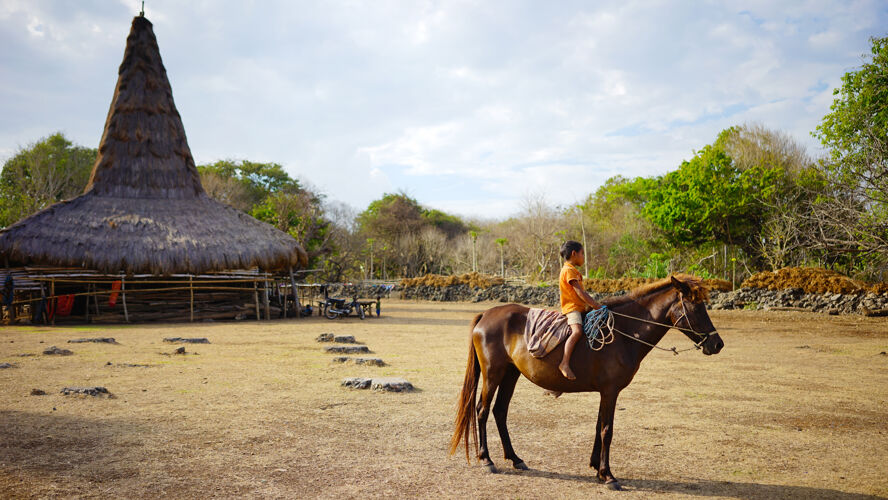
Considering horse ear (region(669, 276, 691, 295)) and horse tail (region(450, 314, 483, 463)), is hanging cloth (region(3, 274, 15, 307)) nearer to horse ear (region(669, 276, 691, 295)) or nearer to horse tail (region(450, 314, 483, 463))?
horse tail (region(450, 314, 483, 463))

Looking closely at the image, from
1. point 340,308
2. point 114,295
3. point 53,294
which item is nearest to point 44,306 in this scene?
point 53,294

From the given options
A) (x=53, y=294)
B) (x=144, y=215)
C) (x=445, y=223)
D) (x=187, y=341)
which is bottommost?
(x=187, y=341)

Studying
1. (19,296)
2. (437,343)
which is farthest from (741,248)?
(19,296)

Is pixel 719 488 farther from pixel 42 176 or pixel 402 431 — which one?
pixel 42 176

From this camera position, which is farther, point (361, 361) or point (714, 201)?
point (714, 201)

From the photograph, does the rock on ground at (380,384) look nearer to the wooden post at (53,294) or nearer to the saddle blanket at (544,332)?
the saddle blanket at (544,332)

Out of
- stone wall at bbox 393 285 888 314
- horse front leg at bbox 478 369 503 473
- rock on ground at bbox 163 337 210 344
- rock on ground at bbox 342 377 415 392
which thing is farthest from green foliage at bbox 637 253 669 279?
horse front leg at bbox 478 369 503 473

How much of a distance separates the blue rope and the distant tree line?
13.5 metres

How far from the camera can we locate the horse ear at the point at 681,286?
4312 mm

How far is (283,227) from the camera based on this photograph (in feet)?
104

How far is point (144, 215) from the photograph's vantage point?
18641 millimetres

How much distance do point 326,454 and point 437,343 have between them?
8.46 m

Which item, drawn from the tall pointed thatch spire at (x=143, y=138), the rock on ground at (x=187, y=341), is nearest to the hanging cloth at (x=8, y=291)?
the tall pointed thatch spire at (x=143, y=138)

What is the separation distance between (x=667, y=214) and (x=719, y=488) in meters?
23.6
